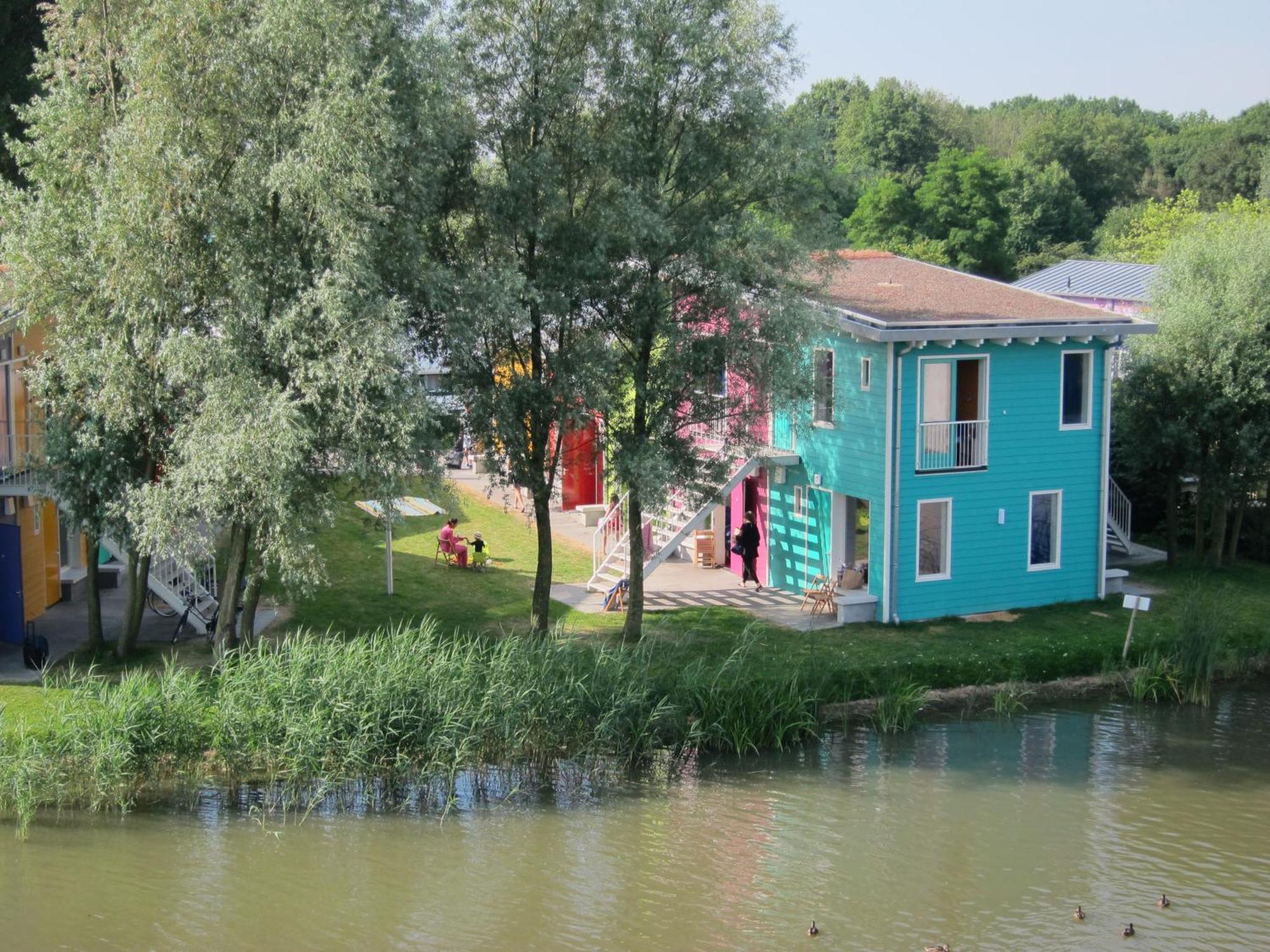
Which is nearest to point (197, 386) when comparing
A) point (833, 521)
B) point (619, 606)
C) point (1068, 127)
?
point (619, 606)

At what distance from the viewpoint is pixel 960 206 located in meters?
60.2

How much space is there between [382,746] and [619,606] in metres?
8.35

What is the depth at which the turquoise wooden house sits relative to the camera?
24.0 metres

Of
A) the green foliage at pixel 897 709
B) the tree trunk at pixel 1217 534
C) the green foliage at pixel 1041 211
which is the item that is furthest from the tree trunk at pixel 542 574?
the green foliage at pixel 1041 211

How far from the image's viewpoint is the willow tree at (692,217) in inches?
808

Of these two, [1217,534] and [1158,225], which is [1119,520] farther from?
[1158,225]

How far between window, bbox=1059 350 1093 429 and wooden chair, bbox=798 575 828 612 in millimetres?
5407

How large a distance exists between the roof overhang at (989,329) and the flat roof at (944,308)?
0.01m

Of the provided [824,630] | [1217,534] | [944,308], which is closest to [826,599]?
[824,630]

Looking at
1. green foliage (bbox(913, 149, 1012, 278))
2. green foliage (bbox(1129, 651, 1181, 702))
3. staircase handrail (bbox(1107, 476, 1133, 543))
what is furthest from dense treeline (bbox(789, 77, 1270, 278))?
green foliage (bbox(1129, 651, 1181, 702))

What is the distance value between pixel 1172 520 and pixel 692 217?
13736 millimetres

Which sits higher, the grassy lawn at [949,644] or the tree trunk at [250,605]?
the tree trunk at [250,605]

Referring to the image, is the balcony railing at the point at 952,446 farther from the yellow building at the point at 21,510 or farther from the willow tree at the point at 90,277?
the yellow building at the point at 21,510

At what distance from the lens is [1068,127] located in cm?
8206
